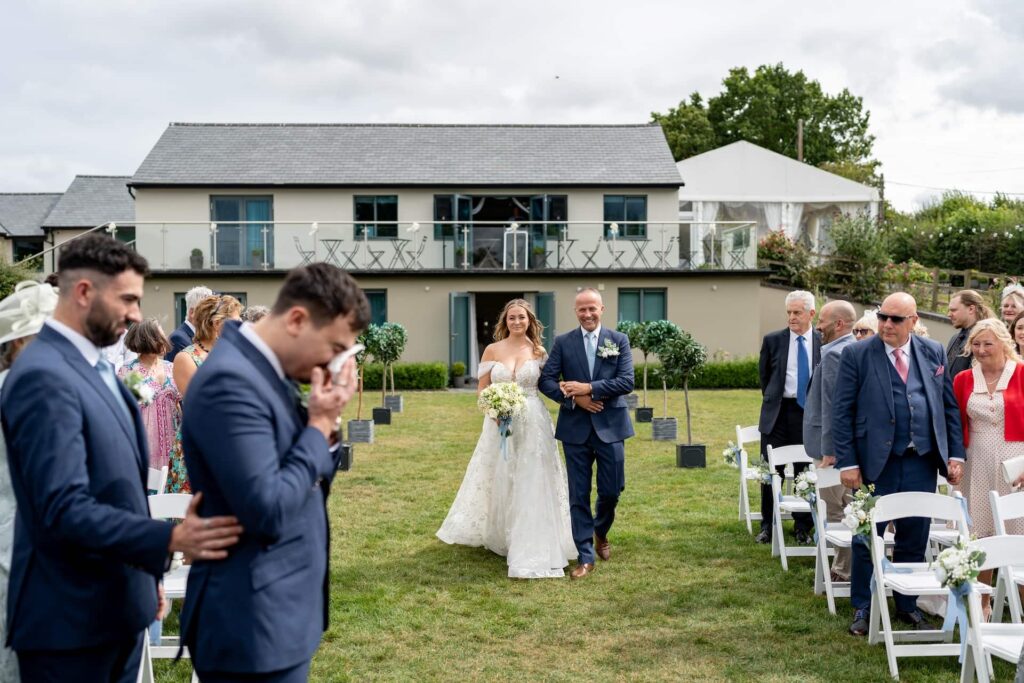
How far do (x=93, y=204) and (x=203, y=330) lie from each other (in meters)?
38.8

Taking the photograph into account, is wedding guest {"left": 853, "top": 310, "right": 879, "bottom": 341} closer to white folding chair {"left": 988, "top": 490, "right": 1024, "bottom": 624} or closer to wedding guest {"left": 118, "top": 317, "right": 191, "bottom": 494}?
white folding chair {"left": 988, "top": 490, "right": 1024, "bottom": 624}

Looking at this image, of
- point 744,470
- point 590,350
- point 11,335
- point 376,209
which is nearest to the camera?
point 11,335

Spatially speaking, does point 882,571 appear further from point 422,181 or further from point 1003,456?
point 422,181

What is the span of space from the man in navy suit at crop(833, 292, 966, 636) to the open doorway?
24.6 m

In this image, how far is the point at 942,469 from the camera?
691cm

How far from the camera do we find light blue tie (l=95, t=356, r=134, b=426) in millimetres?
3268

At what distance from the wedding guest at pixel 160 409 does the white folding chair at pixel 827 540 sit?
15.3 ft

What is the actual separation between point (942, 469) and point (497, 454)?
12.5 ft

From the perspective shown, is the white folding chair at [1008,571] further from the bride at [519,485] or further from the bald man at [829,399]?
the bride at [519,485]

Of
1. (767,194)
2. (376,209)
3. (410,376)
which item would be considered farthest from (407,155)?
(767,194)

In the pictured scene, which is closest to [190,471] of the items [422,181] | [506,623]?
[506,623]

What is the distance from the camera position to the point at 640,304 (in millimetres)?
29906

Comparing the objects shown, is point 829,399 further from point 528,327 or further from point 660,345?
point 660,345

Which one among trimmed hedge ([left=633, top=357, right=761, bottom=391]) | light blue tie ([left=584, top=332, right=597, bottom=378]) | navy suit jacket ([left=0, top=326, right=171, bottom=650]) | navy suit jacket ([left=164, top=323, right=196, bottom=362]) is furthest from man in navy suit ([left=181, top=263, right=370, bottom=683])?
trimmed hedge ([left=633, top=357, right=761, bottom=391])
